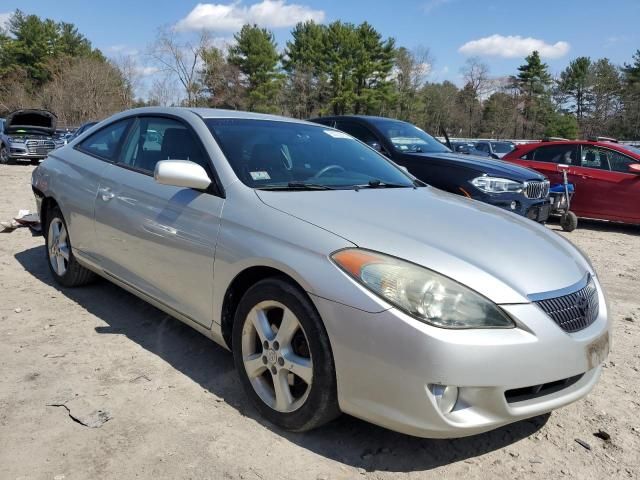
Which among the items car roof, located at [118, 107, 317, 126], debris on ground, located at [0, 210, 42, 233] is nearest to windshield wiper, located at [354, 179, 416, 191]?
car roof, located at [118, 107, 317, 126]

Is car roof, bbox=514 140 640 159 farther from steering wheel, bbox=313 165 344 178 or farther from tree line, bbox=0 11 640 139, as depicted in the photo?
tree line, bbox=0 11 640 139

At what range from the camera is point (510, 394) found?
219cm

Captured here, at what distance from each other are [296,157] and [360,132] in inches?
173

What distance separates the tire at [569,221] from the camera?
28.4 feet

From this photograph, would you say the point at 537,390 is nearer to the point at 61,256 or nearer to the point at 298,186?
the point at 298,186

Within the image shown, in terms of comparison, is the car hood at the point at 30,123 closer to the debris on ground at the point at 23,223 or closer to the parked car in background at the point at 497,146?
the debris on ground at the point at 23,223

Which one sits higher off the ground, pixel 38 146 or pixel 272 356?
pixel 272 356

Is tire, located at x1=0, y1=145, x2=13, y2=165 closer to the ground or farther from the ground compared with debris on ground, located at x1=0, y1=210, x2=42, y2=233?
closer to the ground

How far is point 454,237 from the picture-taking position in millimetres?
2523

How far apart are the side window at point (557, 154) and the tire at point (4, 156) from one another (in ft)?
58.1

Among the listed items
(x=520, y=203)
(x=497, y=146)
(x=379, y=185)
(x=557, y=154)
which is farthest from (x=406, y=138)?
(x=497, y=146)

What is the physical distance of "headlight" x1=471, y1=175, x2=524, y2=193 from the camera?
21.5 ft

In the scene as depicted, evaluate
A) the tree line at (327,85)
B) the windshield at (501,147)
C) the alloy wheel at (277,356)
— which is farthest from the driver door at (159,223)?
the tree line at (327,85)

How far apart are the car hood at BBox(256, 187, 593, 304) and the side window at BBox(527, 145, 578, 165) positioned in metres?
7.14
